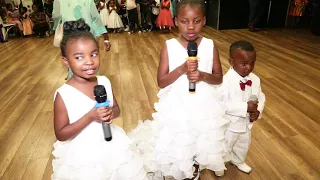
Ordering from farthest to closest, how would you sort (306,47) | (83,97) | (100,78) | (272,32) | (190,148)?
(272,32)
(306,47)
(190,148)
(100,78)
(83,97)

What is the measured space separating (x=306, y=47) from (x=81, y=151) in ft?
19.3

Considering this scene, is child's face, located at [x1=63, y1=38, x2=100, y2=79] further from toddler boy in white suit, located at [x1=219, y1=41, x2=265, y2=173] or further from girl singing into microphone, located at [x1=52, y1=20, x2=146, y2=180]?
toddler boy in white suit, located at [x1=219, y1=41, x2=265, y2=173]

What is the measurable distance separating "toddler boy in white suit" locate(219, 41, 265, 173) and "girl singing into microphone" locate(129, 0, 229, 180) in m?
0.13

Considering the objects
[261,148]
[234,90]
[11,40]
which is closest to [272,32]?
[261,148]

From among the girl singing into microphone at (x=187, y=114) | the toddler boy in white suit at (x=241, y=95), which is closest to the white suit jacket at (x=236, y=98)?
the toddler boy in white suit at (x=241, y=95)

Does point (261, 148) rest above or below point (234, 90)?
below

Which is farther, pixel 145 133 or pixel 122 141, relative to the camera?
pixel 145 133

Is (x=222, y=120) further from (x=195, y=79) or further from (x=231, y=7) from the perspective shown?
(x=231, y=7)

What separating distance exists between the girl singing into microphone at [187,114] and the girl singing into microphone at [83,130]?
37cm

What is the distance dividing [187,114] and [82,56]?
0.74 metres

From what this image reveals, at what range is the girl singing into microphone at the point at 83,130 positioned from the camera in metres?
1.26

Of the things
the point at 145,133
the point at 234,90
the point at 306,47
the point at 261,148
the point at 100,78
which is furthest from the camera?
the point at 306,47

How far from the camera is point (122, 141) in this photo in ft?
4.59

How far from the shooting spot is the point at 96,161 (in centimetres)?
132
